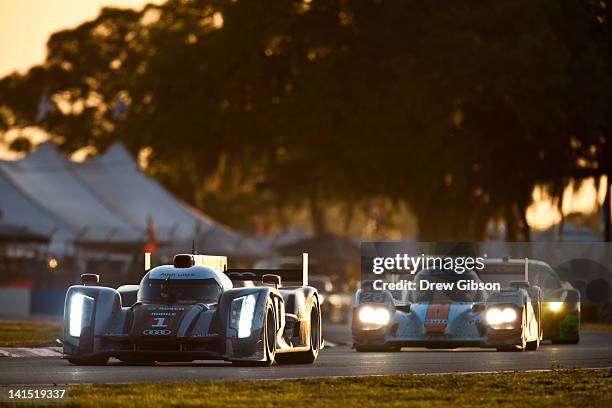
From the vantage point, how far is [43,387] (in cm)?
1741

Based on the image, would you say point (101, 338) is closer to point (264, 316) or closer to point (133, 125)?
point (264, 316)

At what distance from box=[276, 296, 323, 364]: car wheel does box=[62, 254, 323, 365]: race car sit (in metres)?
0.91

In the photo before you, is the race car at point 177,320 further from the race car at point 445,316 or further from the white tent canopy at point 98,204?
the white tent canopy at point 98,204

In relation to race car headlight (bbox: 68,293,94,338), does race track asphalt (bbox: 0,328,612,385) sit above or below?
below

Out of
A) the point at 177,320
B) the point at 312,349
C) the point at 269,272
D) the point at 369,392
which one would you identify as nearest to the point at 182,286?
the point at 177,320

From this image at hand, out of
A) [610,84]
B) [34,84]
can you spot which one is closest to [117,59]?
[34,84]

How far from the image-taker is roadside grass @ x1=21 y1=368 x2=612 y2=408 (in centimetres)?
1633

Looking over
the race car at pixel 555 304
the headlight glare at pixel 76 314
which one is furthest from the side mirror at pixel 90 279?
the race car at pixel 555 304

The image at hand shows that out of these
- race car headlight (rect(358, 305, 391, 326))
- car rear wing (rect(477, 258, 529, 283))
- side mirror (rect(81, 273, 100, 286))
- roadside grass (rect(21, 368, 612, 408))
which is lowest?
roadside grass (rect(21, 368, 612, 408))

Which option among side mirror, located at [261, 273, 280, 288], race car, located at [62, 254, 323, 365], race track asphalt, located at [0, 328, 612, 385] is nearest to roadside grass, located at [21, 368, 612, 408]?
race track asphalt, located at [0, 328, 612, 385]

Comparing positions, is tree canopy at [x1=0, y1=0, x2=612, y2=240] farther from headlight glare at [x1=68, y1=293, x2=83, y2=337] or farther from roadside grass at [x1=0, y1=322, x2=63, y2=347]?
headlight glare at [x1=68, y1=293, x2=83, y2=337]

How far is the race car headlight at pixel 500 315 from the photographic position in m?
26.7

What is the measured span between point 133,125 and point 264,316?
4082cm

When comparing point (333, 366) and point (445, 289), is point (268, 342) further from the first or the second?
point (445, 289)
